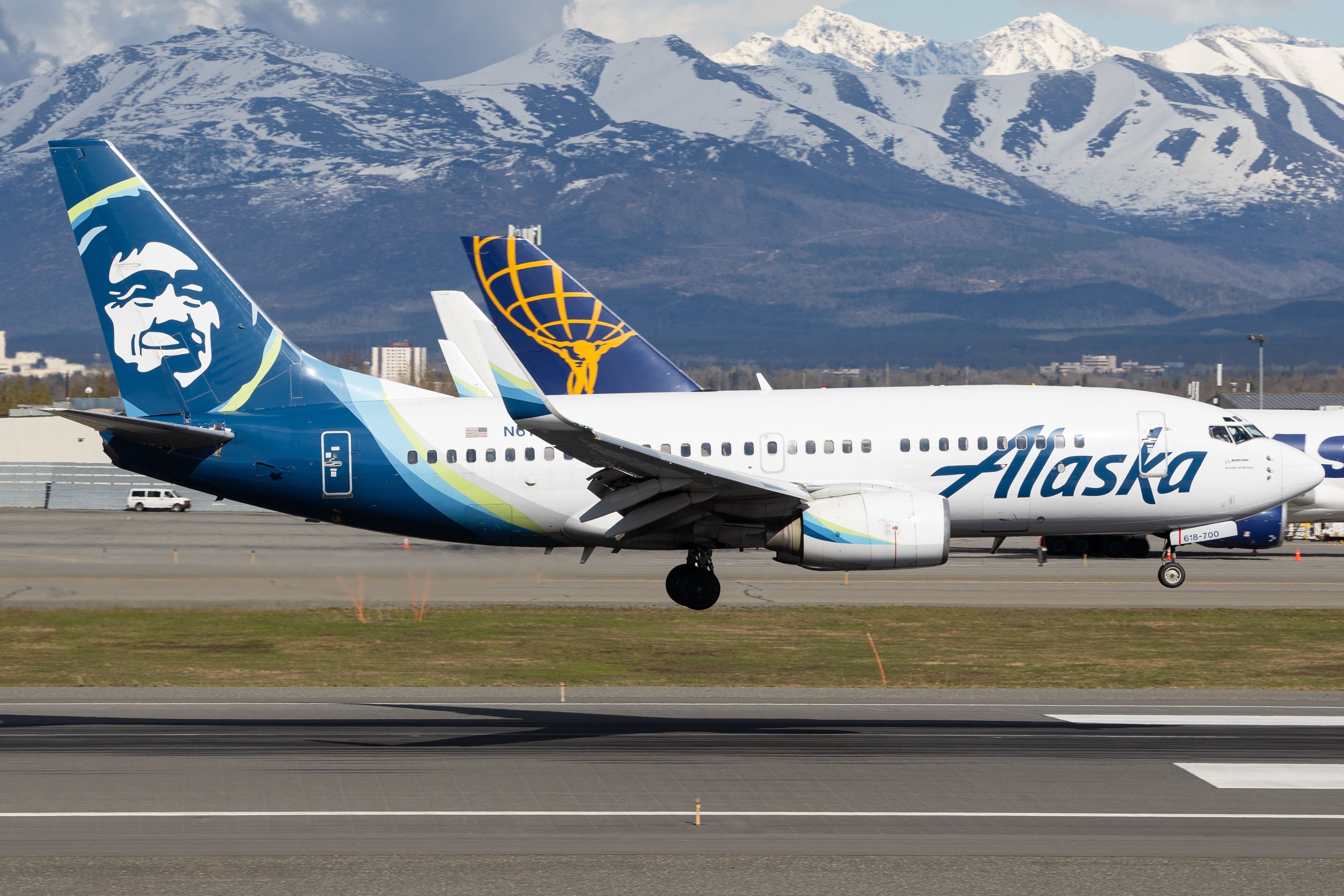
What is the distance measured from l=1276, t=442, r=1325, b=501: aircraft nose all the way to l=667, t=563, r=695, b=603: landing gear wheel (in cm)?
1349

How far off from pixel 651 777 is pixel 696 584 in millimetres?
10154

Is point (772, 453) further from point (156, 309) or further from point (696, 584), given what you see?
point (156, 309)

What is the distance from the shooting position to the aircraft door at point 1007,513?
110ft

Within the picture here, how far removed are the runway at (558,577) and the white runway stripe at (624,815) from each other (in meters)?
20.8

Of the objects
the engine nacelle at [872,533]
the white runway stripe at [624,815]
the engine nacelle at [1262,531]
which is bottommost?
the white runway stripe at [624,815]

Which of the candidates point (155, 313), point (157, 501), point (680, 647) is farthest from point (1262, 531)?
point (157, 501)

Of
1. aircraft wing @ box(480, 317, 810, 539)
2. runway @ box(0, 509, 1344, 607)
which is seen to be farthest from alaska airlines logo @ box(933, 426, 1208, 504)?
runway @ box(0, 509, 1344, 607)

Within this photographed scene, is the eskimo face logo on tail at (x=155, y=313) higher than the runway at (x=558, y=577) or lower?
higher

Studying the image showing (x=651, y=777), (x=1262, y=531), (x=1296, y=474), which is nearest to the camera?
(x=651, y=777)

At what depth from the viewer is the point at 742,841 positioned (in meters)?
18.8

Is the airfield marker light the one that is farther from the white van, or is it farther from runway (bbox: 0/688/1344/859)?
the white van

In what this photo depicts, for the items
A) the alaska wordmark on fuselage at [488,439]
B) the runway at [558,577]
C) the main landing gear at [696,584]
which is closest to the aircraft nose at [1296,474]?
the alaska wordmark on fuselage at [488,439]

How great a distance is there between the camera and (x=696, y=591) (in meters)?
32.1

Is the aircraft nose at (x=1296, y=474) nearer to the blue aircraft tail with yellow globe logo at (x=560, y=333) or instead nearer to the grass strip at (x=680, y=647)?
the grass strip at (x=680, y=647)
